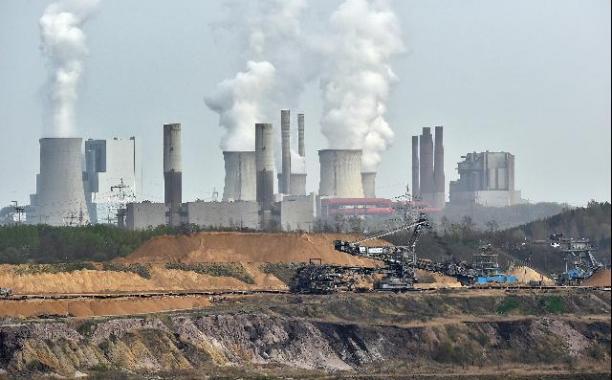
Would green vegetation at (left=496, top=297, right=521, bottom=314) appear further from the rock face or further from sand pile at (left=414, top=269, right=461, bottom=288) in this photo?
sand pile at (left=414, top=269, right=461, bottom=288)

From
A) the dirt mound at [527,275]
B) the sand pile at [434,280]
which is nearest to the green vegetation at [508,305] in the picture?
the sand pile at [434,280]

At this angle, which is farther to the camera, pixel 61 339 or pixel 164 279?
pixel 164 279

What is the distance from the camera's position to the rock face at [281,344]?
371 ft

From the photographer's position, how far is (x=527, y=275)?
185875 mm

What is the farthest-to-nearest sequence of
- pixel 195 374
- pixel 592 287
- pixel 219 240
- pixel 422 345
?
pixel 219 240
pixel 592 287
pixel 422 345
pixel 195 374

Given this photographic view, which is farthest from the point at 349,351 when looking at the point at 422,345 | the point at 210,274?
the point at 210,274

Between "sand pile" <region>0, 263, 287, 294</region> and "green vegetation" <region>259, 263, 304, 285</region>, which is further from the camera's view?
"green vegetation" <region>259, 263, 304, 285</region>

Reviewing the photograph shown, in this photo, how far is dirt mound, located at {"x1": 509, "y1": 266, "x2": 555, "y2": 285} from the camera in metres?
184

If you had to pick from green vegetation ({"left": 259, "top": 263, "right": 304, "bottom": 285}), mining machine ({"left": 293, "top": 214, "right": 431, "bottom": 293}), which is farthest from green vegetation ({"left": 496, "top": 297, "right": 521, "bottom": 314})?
green vegetation ({"left": 259, "top": 263, "right": 304, "bottom": 285})

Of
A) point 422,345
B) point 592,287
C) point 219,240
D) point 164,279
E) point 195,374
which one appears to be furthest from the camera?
point 219,240

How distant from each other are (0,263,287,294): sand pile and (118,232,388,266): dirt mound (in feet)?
33.4

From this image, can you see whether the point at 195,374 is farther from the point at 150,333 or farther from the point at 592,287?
the point at 592,287

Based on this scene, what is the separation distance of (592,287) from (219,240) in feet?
182

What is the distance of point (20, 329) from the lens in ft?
374
